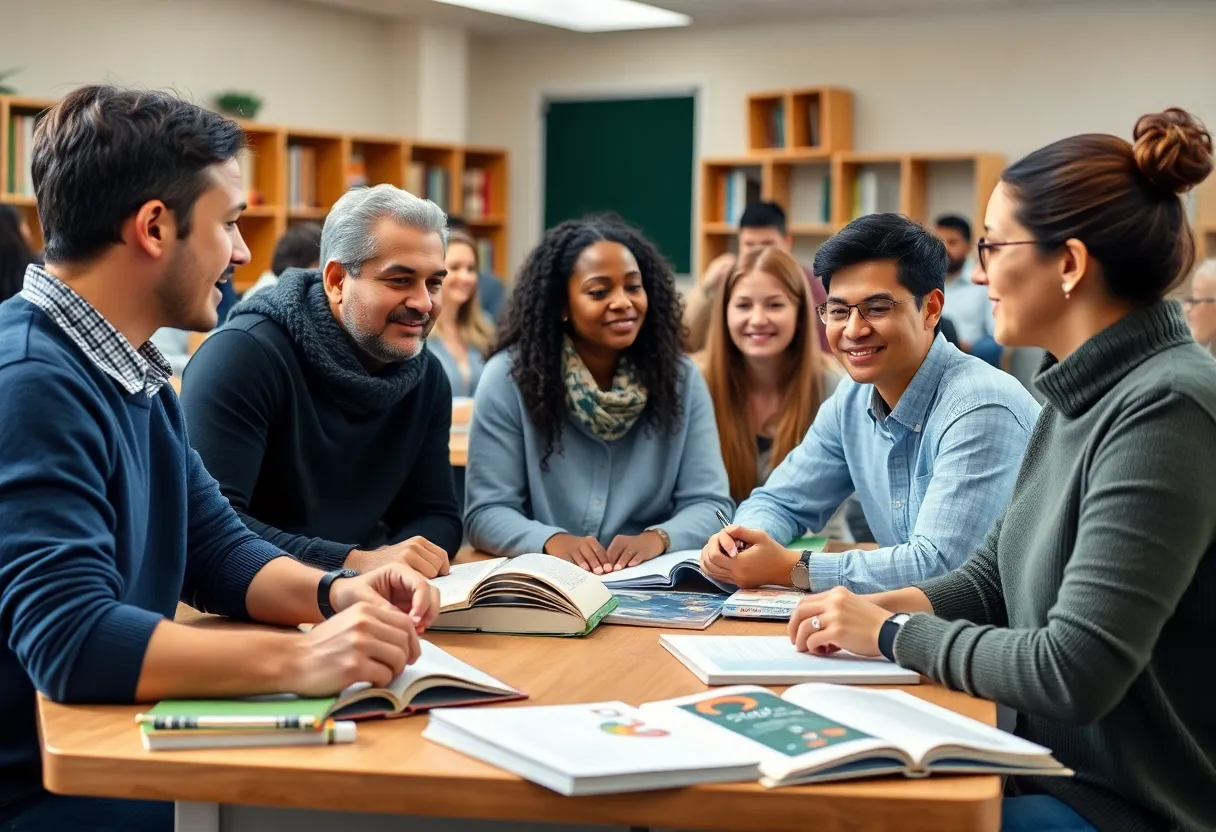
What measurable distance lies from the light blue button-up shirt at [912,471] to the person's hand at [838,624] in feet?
1.43

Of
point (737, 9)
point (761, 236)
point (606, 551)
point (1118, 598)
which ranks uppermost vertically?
point (737, 9)

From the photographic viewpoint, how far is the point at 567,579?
2.00 metres

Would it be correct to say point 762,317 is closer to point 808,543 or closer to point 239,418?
point 808,543

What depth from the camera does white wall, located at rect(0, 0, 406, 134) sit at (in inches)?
293

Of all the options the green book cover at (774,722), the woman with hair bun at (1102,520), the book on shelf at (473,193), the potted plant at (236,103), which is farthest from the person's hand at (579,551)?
the book on shelf at (473,193)

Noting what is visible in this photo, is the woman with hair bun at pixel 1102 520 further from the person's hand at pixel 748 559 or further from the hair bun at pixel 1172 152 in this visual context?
the person's hand at pixel 748 559

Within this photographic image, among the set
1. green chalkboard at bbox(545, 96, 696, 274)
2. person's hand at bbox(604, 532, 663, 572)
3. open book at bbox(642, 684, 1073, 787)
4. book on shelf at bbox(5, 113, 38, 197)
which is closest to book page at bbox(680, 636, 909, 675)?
open book at bbox(642, 684, 1073, 787)

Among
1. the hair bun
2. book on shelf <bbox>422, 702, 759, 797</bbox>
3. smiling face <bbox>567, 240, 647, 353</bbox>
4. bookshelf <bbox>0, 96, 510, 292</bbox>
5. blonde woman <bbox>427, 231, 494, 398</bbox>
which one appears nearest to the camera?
book on shelf <bbox>422, 702, 759, 797</bbox>

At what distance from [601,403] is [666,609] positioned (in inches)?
32.6

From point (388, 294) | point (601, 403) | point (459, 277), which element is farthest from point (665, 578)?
point (459, 277)

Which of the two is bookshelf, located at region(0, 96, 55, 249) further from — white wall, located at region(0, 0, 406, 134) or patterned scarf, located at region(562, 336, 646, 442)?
patterned scarf, located at region(562, 336, 646, 442)

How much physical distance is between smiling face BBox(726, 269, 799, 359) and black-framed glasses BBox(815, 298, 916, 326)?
826 mm

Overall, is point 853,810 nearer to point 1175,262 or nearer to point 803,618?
point 803,618

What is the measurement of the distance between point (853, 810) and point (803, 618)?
477 millimetres
